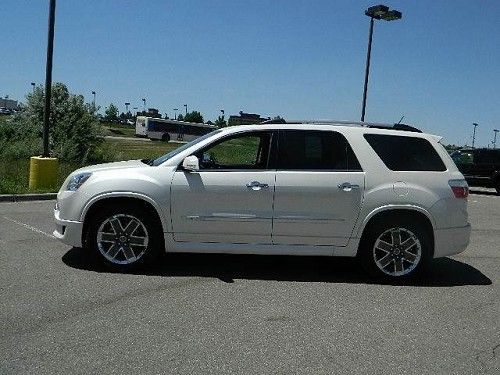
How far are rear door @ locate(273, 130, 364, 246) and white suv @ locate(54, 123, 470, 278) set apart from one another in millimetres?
11

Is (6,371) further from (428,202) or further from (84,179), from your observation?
(428,202)

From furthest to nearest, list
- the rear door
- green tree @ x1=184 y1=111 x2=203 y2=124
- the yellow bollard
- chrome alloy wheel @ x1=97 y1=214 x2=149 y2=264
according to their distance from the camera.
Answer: green tree @ x1=184 y1=111 x2=203 y2=124 → the yellow bollard → chrome alloy wheel @ x1=97 y1=214 x2=149 y2=264 → the rear door

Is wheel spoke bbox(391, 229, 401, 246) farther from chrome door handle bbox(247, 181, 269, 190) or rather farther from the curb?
the curb

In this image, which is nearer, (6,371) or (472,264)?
(6,371)

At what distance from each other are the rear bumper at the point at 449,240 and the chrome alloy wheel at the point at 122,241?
3.24m

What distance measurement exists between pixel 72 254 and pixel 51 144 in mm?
15961

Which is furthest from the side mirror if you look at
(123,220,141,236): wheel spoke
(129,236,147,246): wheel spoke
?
(129,236,147,246): wheel spoke

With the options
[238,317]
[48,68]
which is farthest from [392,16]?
[238,317]

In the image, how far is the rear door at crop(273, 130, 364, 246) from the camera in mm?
A: 6016

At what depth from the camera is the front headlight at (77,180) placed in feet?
20.2

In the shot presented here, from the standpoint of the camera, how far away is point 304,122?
6.52 meters

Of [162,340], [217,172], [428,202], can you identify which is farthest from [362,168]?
[162,340]

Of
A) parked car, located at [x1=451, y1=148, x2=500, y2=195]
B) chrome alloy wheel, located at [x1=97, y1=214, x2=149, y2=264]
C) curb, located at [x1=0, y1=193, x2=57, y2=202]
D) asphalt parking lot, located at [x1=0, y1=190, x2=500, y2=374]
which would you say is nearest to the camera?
asphalt parking lot, located at [x1=0, y1=190, x2=500, y2=374]

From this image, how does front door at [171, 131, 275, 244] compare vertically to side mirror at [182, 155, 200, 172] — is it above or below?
below
